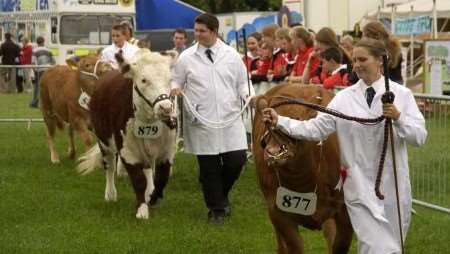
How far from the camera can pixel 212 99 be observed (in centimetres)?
928

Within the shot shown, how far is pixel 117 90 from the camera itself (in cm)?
991

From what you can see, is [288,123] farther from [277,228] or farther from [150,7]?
[150,7]

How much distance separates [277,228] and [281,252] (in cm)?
38

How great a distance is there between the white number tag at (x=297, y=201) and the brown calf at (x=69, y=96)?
675 centimetres

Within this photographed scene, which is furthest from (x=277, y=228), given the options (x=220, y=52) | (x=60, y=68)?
(x=60, y=68)

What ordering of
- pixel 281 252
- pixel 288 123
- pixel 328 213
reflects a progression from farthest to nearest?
pixel 281 252 → pixel 328 213 → pixel 288 123

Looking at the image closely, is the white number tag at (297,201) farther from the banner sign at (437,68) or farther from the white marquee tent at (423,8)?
the white marquee tent at (423,8)

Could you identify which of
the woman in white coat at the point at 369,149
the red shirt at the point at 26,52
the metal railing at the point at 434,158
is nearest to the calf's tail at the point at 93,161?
the metal railing at the point at 434,158

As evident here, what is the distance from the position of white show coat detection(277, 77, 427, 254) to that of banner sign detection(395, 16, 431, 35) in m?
18.7

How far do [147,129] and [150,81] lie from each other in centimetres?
67

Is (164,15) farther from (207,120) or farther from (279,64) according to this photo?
(207,120)

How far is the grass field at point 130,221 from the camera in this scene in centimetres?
834

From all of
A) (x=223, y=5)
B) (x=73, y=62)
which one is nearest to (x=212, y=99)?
(x=73, y=62)

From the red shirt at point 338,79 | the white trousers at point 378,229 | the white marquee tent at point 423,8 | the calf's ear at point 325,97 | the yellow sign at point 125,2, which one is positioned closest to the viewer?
the white trousers at point 378,229
